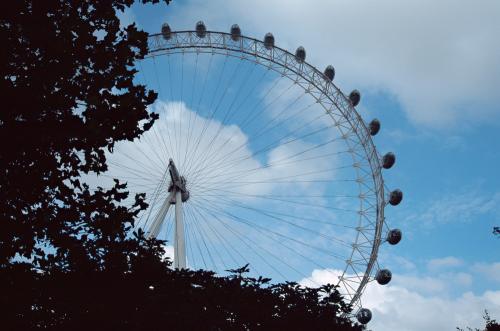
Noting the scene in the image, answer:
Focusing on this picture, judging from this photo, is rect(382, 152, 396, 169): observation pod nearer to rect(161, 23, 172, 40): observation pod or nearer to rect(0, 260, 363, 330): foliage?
rect(161, 23, 172, 40): observation pod

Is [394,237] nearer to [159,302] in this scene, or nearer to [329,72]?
[329,72]

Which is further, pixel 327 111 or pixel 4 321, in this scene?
pixel 327 111

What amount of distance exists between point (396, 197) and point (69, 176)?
25115 millimetres

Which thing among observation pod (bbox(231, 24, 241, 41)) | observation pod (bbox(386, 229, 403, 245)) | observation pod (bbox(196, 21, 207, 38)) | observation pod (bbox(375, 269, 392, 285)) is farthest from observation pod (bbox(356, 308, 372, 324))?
observation pod (bbox(196, 21, 207, 38))

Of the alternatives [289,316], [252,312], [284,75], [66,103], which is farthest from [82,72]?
[284,75]

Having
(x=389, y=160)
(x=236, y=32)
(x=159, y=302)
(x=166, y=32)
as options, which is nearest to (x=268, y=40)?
(x=236, y=32)

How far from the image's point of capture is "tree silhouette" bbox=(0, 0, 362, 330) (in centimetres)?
736

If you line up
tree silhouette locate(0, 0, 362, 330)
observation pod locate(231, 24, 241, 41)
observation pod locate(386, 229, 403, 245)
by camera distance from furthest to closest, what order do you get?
observation pod locate(231, 24, 241, 41)
observation pod locate(386, 229, 403, 245)
tree silhouette locate(0, 0, 362, 330)

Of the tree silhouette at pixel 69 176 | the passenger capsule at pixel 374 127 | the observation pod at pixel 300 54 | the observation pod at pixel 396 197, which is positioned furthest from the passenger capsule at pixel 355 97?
the tree silhouette at pixel 69 176

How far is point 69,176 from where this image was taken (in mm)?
8266

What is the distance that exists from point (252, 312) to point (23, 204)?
18.1ft

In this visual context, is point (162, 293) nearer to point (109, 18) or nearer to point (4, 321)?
point (4, 321)

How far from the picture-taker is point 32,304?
7.51 metres

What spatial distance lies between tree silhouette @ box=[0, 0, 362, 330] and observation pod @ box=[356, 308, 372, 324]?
20.0m
